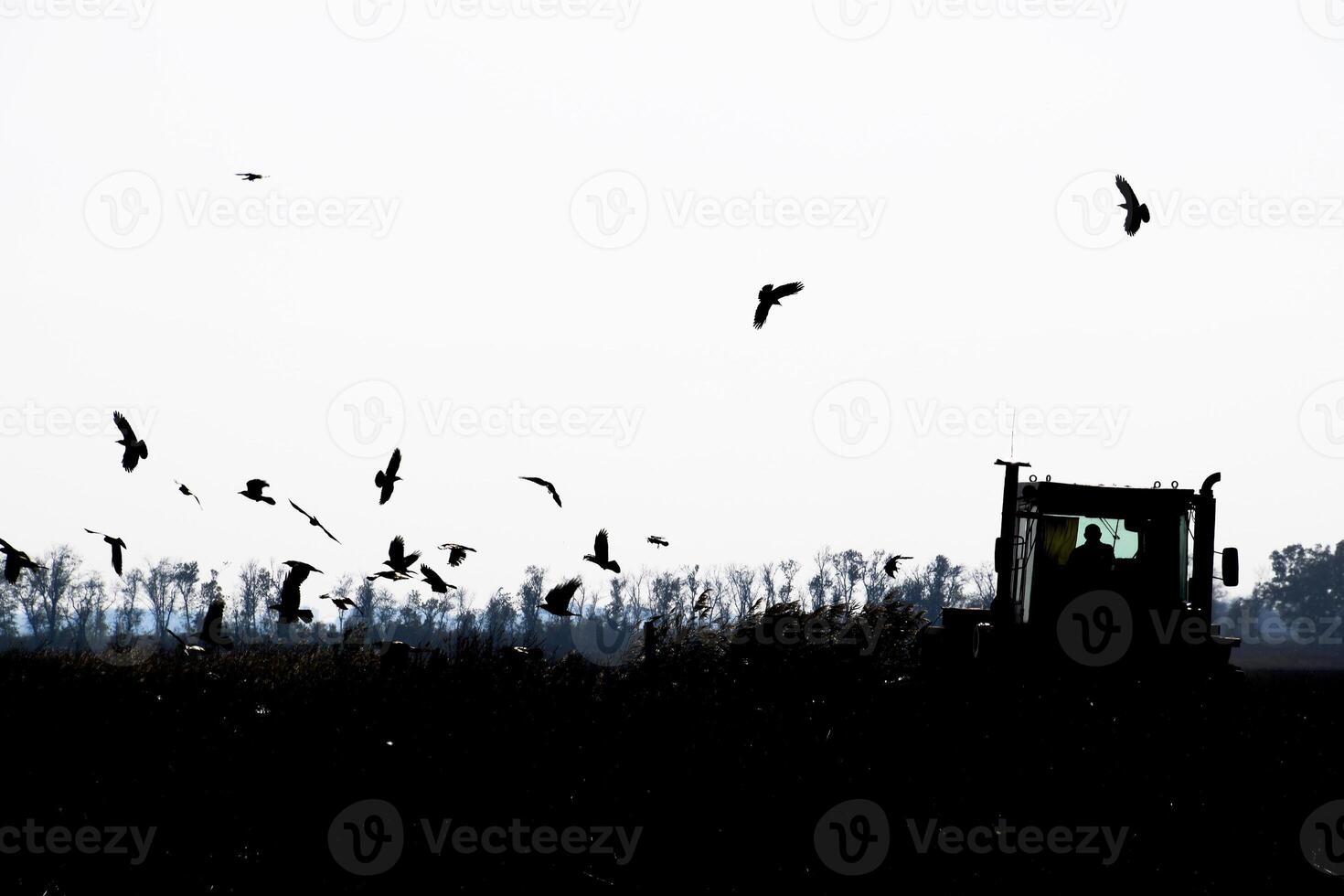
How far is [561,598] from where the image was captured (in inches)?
508

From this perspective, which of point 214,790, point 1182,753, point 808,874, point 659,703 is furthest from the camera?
point 659,703

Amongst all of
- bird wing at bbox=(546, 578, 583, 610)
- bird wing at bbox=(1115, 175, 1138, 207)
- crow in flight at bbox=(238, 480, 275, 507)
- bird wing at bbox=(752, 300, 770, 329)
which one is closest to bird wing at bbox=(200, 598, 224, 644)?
crow in flight at bbox=(238, 480, 275, 507)

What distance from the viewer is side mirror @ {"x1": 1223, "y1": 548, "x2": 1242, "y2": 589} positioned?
10719 mm

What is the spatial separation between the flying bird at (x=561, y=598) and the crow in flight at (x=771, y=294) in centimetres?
342

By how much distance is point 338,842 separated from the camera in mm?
7234

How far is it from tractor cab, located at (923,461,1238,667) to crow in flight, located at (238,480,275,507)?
25.2 ft

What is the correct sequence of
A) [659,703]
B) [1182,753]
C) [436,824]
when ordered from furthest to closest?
[659,703] < [1182,753] < [436,824]

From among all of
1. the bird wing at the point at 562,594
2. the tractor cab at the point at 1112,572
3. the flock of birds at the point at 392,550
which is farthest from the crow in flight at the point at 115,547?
the tractor cab at the point at 1112,572

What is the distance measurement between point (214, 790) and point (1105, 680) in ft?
26.3

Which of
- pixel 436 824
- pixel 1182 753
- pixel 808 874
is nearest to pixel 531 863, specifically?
pixel 436 824

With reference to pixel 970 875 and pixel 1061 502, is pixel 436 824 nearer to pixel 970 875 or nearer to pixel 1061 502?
pixel 970 875

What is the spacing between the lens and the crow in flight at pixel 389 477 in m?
13.2

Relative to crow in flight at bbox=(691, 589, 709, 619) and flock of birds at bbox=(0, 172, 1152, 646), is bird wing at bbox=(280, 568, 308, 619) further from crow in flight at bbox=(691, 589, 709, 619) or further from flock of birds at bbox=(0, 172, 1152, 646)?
crow in flight at bbox=(691, 589, 709, 619)

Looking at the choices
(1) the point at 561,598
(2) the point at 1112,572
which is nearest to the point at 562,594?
(1) the point at 561,598
